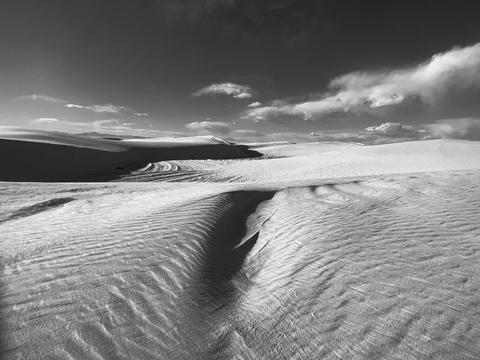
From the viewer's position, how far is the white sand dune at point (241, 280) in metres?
1.88

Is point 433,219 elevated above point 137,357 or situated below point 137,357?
above

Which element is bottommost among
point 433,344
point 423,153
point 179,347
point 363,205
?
point 179,347

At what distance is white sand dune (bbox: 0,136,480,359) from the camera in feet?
6.15

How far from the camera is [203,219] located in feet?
14.6

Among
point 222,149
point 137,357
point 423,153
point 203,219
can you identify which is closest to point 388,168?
point 423,153

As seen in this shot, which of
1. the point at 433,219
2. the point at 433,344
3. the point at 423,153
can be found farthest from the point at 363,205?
the point at 423,153

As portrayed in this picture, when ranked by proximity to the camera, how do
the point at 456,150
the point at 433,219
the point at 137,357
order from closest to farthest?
1. the point at 137,357
2. the point at 433,219
3. the point at 456,150

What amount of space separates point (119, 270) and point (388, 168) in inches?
657

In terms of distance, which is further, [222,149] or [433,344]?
[222,149]

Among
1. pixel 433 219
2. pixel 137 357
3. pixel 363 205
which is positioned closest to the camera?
pixel 137 357

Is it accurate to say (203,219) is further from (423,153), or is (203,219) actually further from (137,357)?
(423,153)

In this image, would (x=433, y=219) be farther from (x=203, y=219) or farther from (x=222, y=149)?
(x=222, y=149)

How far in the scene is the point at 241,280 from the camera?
2.90 m

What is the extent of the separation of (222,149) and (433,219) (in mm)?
37449
